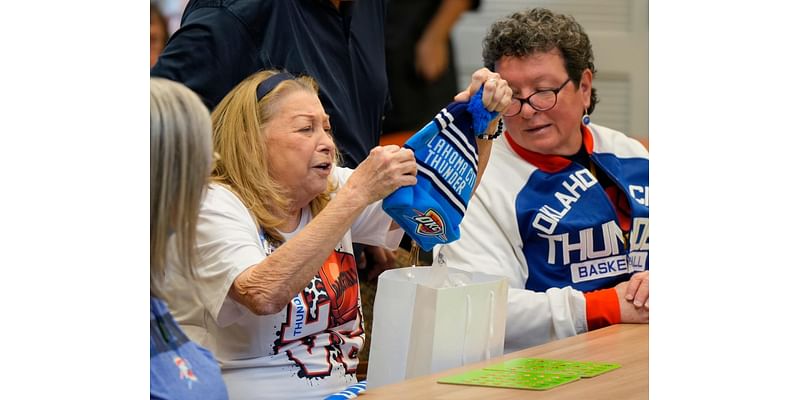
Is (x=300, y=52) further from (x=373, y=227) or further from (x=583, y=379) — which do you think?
(x=583, y=379)

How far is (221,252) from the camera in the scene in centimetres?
159

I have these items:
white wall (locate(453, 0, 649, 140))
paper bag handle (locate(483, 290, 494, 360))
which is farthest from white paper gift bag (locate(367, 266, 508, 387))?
white wall (locate(453, 0, 649, 140))

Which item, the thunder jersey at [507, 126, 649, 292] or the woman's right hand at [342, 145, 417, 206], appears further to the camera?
the thunder jersey at [507, 126, 649, 292]

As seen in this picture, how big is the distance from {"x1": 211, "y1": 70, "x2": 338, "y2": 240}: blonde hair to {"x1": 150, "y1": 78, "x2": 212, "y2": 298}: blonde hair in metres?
0.40

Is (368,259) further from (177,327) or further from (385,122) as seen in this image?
(177,327)

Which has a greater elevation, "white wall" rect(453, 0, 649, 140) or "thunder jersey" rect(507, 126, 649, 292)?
"white wall" rect(453, 0, 649, 140)

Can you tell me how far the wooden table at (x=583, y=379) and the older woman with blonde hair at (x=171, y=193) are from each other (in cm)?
27

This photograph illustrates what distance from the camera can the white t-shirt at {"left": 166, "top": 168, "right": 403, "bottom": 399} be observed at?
1.58 metres

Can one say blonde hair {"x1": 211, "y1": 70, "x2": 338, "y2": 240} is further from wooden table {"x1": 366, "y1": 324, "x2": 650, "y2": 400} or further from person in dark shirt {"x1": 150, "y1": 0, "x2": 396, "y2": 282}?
wooden table {"x1": 366, "y1": 324, "x2": 650, "y2": 400}

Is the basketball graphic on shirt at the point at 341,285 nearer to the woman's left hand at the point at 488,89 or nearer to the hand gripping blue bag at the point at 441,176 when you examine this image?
the hand gripping blue bag at the point at 441,176
